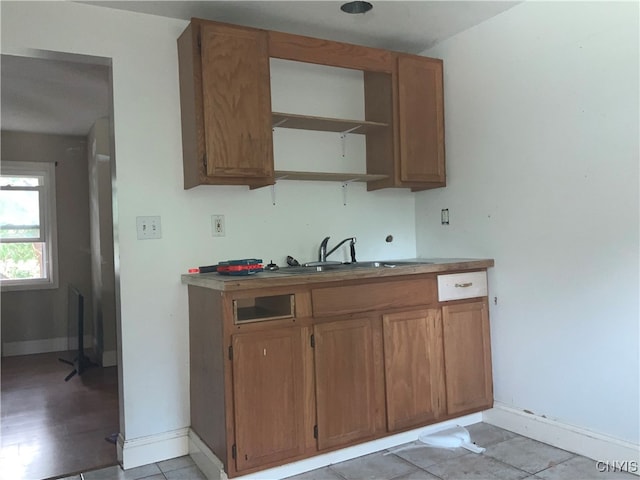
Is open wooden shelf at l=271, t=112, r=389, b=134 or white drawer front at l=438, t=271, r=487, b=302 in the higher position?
open wooden shelf at l=271, t=112, r=389, b=134

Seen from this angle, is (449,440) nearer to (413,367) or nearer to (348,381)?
(413,367)

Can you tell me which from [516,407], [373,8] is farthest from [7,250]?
[516,407]

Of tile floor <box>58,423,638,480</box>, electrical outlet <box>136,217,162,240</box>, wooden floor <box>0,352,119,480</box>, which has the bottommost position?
wooden floor <box>0,352,119,480</box>

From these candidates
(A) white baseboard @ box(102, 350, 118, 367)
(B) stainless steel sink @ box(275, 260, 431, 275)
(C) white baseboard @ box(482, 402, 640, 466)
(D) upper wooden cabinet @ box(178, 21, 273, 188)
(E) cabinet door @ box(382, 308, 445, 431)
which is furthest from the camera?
(A) white baseboard @ box(102, 350, 118, 367)

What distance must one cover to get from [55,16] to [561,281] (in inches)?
107

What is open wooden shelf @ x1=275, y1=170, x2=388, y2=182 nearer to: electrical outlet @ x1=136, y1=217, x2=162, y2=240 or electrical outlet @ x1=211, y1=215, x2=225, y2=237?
electrical outlet @ x1=211, y1=215, x2=225, y2=237

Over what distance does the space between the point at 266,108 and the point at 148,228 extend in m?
0.84

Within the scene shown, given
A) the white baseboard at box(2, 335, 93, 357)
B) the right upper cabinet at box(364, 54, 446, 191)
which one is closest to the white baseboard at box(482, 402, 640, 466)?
the right upper cabinet at box(364, 54, 446, 191)

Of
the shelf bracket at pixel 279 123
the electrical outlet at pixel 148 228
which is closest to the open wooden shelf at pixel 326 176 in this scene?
the shelf bracket at pixel 279 123

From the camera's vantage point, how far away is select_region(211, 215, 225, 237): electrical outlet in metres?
2.69

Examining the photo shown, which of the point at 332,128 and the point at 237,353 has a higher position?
the point at 332,128

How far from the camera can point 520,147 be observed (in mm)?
2645

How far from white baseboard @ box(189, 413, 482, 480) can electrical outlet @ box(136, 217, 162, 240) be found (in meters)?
1.01

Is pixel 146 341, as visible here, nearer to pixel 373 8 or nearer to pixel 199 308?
pixel 199 308
